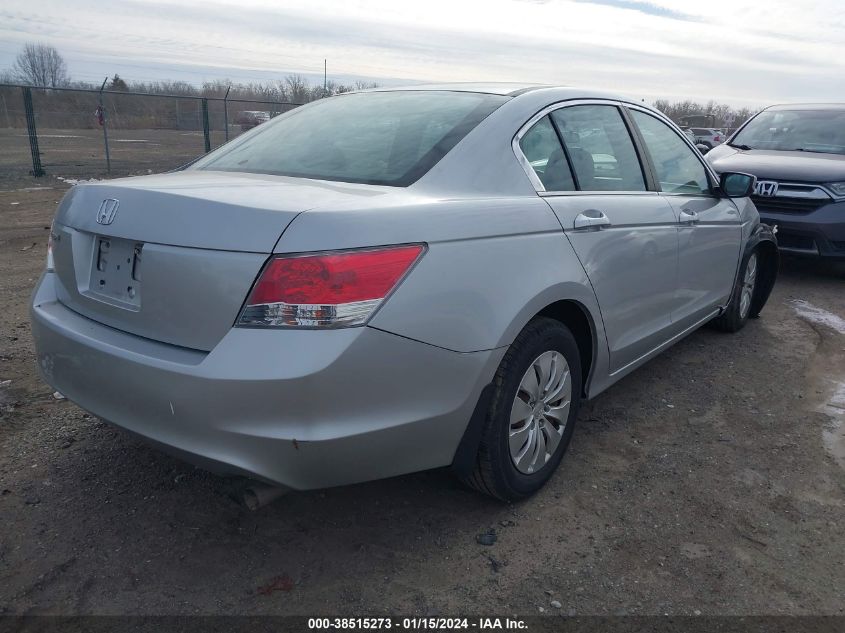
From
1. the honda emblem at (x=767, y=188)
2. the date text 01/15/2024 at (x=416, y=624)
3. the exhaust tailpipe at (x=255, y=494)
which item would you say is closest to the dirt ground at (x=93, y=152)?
the honda emblem at (x=767, y=188)

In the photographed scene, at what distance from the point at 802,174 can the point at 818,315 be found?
6.20 ft

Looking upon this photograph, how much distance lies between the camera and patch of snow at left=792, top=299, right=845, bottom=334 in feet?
18.4

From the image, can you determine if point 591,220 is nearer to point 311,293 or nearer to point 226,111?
point 311,293

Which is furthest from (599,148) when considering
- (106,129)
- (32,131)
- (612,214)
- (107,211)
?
(32,131)

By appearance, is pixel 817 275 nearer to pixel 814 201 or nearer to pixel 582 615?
pixel 814 201

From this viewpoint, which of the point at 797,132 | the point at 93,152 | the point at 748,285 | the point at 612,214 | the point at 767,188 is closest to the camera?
the point at 612,214

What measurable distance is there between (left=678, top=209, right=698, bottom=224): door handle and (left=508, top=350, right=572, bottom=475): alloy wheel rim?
140 centimetres

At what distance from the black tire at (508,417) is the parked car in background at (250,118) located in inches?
719

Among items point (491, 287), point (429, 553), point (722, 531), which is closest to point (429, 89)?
point (491, 287)

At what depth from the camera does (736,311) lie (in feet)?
16.7

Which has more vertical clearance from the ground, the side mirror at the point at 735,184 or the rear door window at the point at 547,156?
the rear door window at the point at 547,156

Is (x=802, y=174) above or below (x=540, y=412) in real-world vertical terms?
above

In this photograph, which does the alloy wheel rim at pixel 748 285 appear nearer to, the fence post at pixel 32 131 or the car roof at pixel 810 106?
the car roof at pixel 810 106

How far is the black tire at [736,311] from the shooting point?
4907 mm
